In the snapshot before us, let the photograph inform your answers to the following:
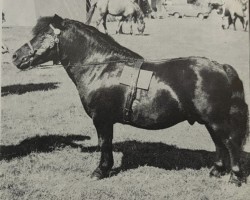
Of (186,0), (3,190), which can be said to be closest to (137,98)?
(186,0)

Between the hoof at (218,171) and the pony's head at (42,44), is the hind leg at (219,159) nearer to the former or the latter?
the hoof at (218,171)

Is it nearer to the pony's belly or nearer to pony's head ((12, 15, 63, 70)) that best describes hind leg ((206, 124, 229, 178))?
the pony's belly

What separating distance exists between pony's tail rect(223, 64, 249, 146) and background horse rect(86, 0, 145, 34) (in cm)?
130

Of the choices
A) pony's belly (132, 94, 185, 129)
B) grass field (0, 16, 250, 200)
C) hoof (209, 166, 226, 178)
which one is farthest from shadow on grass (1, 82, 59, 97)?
hoof (209, 166, 226, 178)

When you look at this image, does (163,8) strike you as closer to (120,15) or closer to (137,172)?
(120,15)

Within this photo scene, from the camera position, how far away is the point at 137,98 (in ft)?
12.7

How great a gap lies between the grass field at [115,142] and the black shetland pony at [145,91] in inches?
10.4

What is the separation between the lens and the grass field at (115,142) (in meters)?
3.88

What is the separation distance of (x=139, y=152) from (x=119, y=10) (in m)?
1.54

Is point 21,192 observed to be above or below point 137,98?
below

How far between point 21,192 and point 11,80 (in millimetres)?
1401

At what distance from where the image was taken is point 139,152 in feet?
15.1

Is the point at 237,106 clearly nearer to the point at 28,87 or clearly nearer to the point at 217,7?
the point at 217,7

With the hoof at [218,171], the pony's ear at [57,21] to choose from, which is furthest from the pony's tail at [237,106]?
the pony's ear at [57,21]
